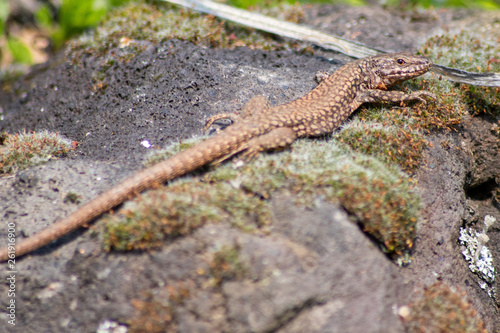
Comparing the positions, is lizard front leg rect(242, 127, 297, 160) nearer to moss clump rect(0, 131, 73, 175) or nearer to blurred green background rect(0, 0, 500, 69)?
moss clump rect(0, 131, 73, 175)

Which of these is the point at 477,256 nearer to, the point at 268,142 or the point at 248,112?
the point at 268,142

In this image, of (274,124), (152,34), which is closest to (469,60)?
(274,124)

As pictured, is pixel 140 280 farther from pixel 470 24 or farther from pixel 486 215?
pixel 470 24

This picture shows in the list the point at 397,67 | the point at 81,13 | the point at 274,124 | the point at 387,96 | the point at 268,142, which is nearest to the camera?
the point at 268,142

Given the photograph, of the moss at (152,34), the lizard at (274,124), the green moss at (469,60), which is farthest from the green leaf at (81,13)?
the green moss at (469,60)

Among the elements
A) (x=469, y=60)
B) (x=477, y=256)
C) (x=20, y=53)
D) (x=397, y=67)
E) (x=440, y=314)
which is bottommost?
(x=477, y=256)

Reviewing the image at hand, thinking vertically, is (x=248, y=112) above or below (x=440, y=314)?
above

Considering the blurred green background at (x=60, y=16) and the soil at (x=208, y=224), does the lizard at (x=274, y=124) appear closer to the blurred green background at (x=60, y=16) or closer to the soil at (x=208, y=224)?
the soil at (x=208, y=224)
